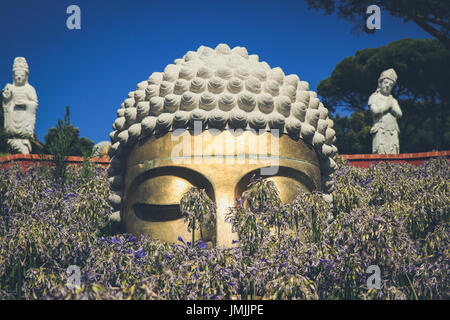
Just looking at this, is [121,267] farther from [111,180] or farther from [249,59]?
[249,59]

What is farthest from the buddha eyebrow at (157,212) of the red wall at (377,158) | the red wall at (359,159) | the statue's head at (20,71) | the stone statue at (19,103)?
the statue's head at (20,71)

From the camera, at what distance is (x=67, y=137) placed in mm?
9367

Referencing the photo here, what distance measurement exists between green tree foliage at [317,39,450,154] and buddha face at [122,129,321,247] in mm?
18133

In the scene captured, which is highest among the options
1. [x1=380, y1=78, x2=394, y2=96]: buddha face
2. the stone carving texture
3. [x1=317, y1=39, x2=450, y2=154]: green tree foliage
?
[x1=317, y1=39, x2=450, y2=154]: green tree foliage

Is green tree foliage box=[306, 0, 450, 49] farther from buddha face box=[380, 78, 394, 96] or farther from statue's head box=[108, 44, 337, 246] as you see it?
statue's head box=[108, 44, 337, 246]

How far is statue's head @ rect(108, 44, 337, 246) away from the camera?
4652mm

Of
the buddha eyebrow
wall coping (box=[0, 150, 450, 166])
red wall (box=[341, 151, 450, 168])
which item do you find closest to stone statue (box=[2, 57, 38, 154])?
wall coping (box=[0, 150, 450, 166])

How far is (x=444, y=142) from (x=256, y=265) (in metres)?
21.4

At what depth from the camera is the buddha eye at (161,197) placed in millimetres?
4625

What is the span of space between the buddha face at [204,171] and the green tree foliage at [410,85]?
18133 mm

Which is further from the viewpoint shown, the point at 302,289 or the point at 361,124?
the point at 361,124

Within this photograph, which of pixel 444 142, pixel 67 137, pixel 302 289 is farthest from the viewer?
pixel 444 142
